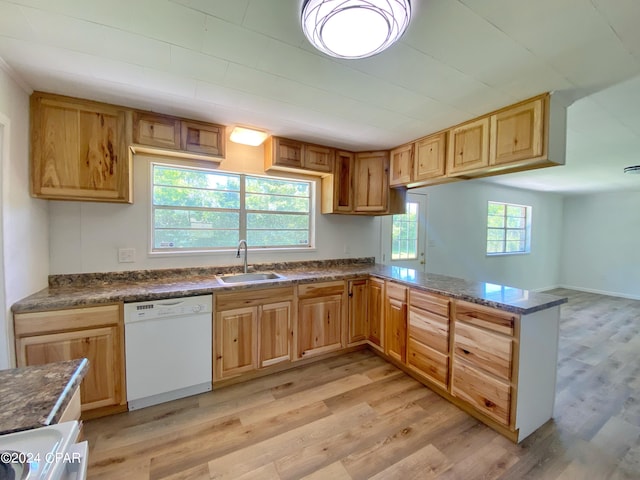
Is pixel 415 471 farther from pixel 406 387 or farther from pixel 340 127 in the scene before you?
pixel 340 127

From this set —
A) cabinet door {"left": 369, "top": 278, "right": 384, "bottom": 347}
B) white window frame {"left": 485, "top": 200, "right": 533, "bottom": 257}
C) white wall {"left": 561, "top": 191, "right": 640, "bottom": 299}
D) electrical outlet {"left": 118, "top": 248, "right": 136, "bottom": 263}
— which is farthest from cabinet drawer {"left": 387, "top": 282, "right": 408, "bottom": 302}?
white wall {"left": 561, "top": 191, "right": 640, "bottom": 299}

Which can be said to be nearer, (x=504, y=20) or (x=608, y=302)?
(x=504, y=20)

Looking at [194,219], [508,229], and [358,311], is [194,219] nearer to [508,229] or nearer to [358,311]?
[358,311]

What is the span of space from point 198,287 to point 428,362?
2.05 meters

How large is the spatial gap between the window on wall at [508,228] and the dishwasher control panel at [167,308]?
5.45 m

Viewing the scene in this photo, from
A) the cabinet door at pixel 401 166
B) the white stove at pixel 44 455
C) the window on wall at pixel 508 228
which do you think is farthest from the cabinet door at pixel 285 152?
the window on wall at pixel 508 228

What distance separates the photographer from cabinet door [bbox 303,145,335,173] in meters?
2.94

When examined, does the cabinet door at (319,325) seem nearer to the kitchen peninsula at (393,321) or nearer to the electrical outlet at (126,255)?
the kitchen peninsula at (393,321)

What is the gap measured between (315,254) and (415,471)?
2.23m

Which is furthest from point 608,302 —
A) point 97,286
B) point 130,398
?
point 97,286

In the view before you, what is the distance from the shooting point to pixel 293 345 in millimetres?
2602

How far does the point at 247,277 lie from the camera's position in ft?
9.22

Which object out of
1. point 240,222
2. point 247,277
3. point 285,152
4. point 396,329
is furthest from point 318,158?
point 396,329

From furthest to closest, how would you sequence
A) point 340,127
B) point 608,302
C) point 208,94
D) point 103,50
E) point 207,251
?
point 608,302
point 207,251
point 340,127
point 208,94
point 103,50
